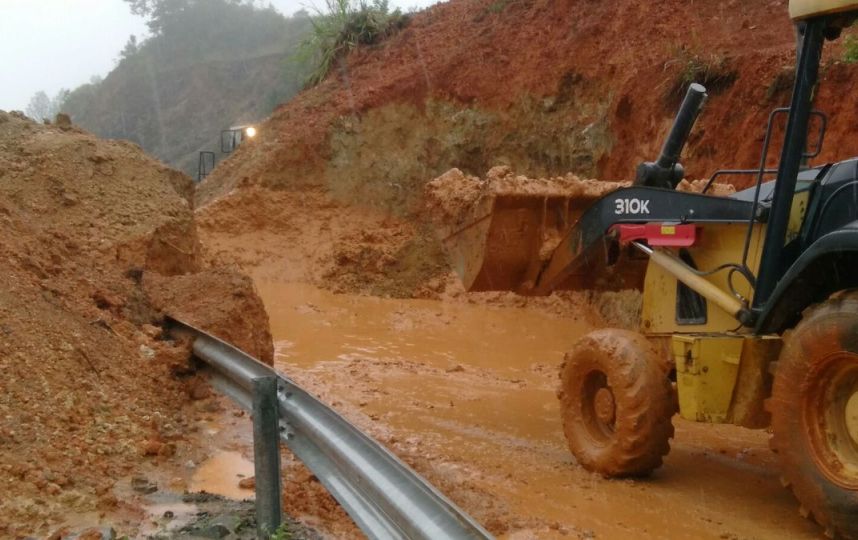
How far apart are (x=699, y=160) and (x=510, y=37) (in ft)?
29.7

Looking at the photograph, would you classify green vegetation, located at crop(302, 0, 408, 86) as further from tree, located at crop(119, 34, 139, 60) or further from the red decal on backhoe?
tree, located at crop(119, 34, 139, 60)

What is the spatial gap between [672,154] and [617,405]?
2.14 meters

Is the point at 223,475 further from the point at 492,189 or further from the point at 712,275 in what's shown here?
the point at 712,275

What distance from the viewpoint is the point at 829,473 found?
13.6 ft

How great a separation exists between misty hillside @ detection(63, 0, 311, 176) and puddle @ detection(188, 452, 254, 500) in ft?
174

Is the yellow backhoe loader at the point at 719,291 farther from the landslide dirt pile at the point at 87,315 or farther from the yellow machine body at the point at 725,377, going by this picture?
the landslide dirt pile at the point at 87,315

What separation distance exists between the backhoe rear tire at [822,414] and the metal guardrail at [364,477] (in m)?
2.50

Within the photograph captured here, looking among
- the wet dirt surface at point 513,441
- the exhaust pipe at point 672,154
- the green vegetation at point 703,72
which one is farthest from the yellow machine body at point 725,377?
the green vegetation at point 703,72

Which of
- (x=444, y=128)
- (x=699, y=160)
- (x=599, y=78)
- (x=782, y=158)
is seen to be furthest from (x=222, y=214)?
(x=782, y=158)

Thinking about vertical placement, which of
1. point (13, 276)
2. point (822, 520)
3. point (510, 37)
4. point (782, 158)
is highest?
point (510, 37)

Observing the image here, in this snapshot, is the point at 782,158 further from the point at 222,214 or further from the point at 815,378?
the point at 222,214

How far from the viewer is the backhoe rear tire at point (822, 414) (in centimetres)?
406

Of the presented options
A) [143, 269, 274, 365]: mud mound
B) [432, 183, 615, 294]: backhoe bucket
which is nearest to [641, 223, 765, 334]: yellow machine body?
[432, 183, 615, 294]: backhoe bucket

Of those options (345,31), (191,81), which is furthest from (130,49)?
(345,31)
